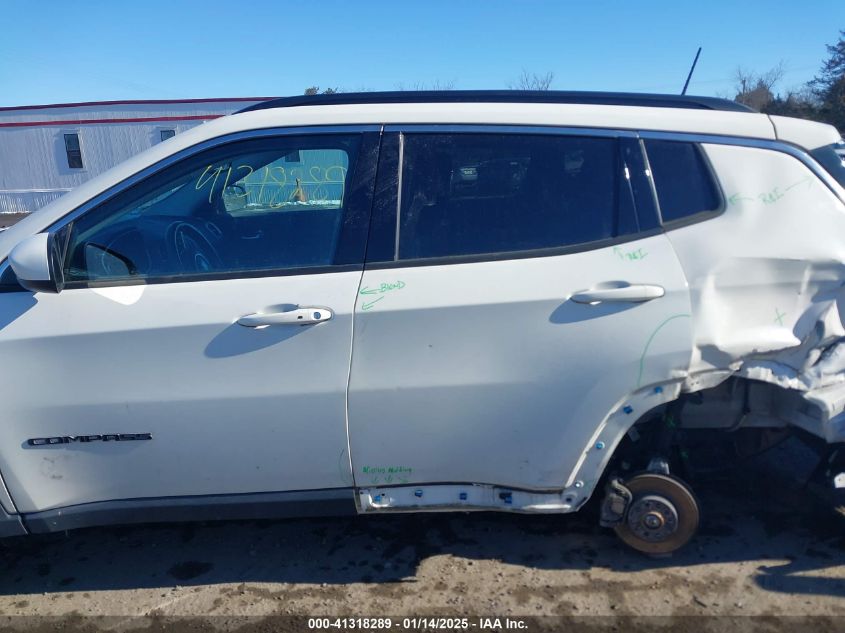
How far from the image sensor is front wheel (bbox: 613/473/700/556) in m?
2.71

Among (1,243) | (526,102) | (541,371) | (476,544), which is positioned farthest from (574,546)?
(1,243)

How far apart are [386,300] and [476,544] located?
1.34 m

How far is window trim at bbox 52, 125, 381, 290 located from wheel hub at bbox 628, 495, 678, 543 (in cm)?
156

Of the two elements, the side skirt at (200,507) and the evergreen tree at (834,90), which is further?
the evergreen tree at (834,90)

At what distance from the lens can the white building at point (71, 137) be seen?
24.6 metres

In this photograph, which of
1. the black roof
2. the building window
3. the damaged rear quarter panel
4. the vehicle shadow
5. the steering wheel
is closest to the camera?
the damaged rear quarter panel

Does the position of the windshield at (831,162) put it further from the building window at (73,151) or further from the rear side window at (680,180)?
the building window at (73,151)

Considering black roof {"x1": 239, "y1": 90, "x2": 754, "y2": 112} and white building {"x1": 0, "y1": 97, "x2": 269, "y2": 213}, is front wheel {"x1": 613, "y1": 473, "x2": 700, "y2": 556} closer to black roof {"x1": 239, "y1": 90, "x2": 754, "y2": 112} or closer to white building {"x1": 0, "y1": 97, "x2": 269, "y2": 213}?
black roof {"x1": 239, "y1": 90, "x2": 754, "y2": 112}

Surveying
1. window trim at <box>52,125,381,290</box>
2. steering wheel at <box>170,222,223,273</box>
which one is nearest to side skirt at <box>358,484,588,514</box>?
window trim at <box>52,125,381,290</box>

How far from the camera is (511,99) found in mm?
2658

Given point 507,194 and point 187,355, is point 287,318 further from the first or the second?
point 507,194

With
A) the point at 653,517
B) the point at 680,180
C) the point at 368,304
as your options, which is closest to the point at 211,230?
the point at 368,304

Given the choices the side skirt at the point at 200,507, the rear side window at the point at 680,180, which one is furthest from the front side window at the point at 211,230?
the rear side window at the point at 680,180

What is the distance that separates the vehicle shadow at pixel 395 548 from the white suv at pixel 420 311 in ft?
1.43
